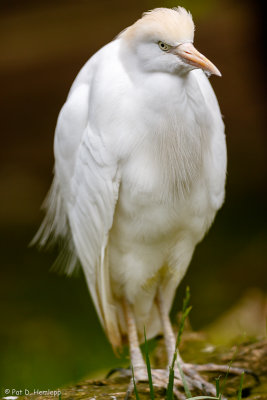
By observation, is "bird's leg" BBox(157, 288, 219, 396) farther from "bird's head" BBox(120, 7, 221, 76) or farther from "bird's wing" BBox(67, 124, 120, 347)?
"bird's head" BBox(120, 7, 221, 76)

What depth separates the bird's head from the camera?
206 cm

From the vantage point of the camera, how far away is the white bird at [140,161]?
2.20 meters

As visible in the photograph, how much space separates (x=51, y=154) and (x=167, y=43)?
155 inches

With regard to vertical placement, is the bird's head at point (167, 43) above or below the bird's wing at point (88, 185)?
above

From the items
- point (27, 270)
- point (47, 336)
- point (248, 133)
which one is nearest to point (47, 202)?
point (47, 336)

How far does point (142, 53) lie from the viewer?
86.0 inches

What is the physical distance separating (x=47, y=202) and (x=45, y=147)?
2.97m

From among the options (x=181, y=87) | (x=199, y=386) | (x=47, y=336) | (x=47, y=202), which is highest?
(x=181, y=87)

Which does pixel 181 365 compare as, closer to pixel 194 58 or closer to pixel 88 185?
pixel 88 185

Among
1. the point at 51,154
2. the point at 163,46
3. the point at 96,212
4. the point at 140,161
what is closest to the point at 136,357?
the point at 96,212

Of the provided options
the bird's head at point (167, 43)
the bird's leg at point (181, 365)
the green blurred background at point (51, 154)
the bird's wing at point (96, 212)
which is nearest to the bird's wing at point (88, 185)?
the bird's wing at point (96, 212)

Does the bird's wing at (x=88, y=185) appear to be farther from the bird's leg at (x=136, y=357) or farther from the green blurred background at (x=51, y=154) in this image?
the green blurred background at (x=51, y=154)

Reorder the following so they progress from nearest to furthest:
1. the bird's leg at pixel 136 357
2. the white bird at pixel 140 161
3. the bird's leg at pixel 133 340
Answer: the white bird at pixel 140 161
the bird's leg at pixel 136 357
the bird's leg at pixel 133 340

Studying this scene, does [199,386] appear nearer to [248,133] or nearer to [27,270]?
[27,270]
